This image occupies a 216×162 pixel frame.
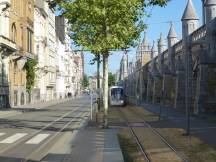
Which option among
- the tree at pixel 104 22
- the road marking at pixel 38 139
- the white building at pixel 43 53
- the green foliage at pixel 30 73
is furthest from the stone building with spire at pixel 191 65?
the white building at pixel 43 53

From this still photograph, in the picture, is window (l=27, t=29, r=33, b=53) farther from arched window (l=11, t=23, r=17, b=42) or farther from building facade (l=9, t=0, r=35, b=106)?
arched window (l=11, t=23, r=17, b=42)

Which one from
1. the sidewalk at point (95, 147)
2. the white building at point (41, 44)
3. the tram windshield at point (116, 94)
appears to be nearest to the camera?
the sidewalk at point (95, 147)

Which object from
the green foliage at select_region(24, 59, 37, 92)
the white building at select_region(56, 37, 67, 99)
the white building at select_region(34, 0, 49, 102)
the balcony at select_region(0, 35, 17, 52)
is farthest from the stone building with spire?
the white building at select_region(56, 37, 67, 99)

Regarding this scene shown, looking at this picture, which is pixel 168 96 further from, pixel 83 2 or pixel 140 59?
pixel 140 59

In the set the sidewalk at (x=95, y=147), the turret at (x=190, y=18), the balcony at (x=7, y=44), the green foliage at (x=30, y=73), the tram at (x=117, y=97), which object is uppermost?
the turret at (x=190, y=18)

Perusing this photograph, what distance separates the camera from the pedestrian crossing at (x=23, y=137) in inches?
837

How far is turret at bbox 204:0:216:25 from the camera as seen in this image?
39.2 meters

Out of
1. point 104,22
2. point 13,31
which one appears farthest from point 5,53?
point 104,22

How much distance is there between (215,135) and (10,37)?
43.3 metres

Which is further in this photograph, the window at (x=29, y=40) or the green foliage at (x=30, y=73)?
the window at (x=29, y=40)

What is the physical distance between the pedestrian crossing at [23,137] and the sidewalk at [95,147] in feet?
4.81

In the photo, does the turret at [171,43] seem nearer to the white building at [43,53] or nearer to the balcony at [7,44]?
the balcony at [7,44]

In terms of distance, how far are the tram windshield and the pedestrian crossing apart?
42.8 m

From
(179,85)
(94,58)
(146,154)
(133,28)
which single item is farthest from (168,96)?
(146,154)
